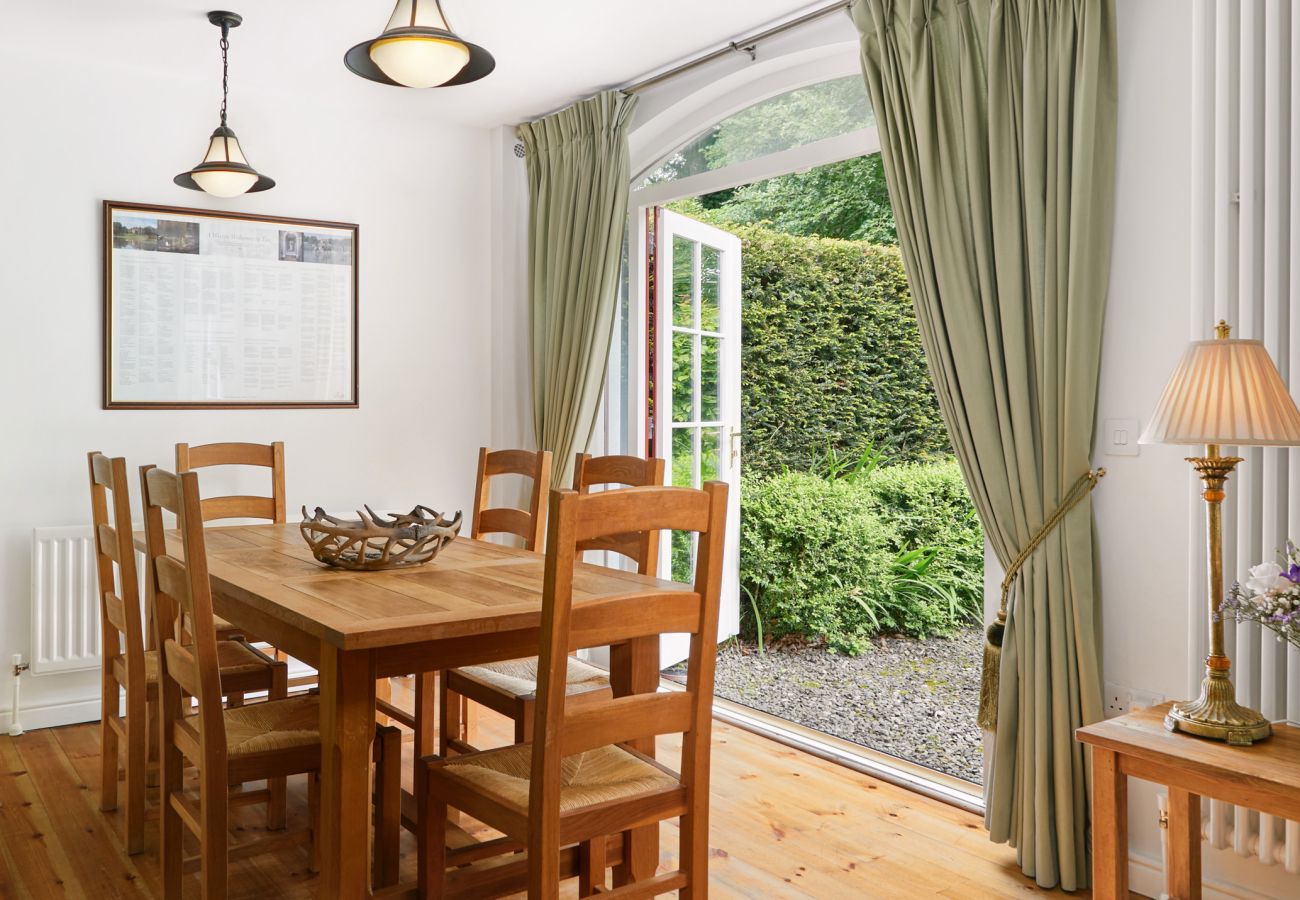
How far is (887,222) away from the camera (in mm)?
7031

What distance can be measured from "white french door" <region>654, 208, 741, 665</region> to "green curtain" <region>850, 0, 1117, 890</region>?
5.46 feet

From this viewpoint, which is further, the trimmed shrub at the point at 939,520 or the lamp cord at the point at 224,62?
the trimmed shrub at the point at 939,520

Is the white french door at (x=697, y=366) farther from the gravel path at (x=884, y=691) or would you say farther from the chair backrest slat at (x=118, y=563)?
the chair backrest slat at (x=118, y=563)

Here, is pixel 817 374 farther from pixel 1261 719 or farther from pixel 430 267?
pixel 1261 719

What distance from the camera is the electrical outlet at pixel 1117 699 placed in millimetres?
2482

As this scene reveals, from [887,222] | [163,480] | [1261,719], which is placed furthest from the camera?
[887,222]

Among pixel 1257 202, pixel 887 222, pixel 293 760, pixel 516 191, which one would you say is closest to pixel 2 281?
pixel 516 191

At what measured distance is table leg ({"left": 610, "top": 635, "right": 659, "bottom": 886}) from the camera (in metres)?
2.24

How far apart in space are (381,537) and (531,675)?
61 centimetres

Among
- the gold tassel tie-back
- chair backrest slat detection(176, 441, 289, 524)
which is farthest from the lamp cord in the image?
the gold tassel tie-back

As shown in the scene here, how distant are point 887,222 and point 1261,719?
18.3ft

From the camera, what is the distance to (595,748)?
1924mm

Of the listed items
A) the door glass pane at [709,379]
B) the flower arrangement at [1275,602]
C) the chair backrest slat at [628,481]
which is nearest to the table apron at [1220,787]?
the flower arrangement at [1275,602]

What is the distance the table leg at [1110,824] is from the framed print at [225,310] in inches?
138
